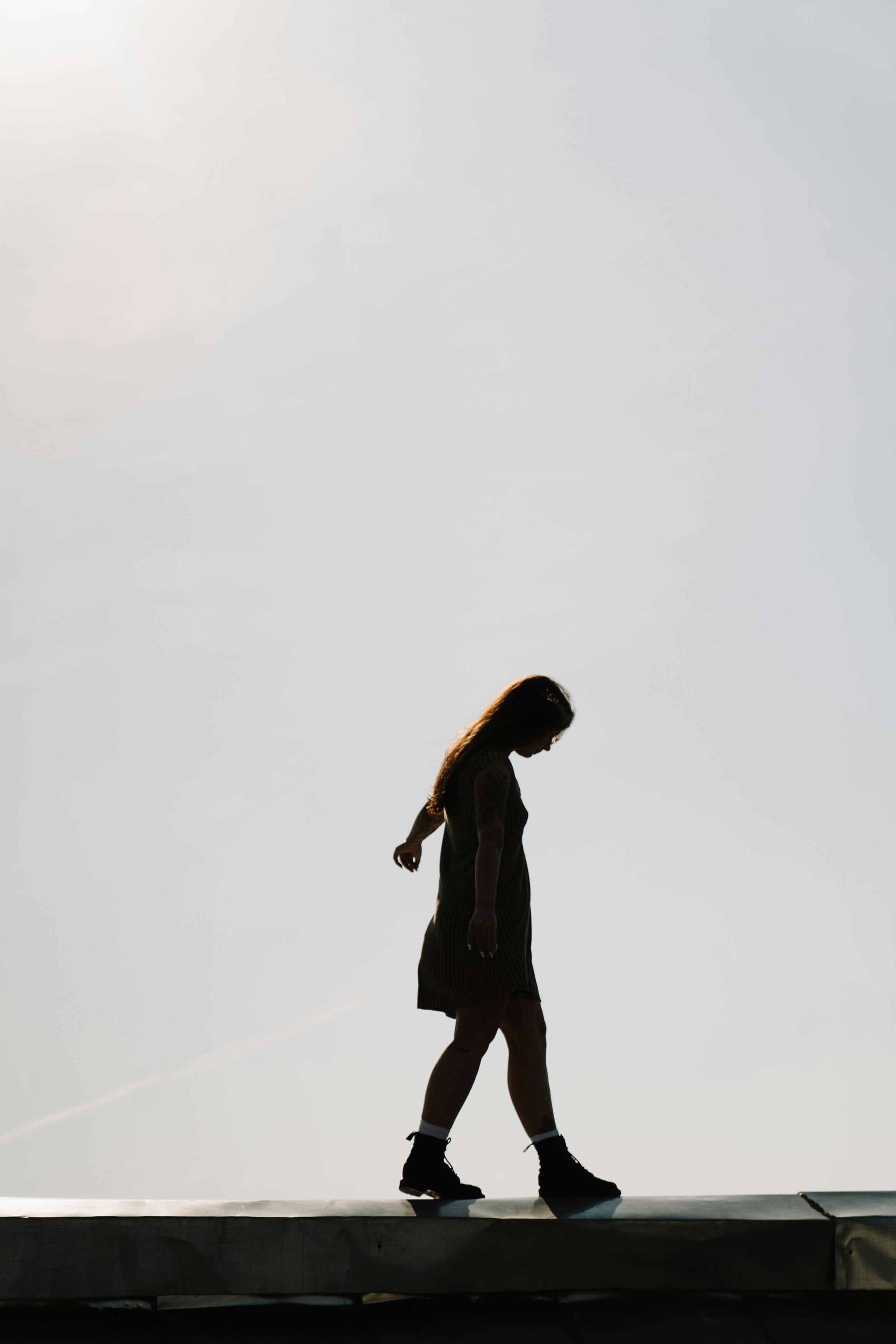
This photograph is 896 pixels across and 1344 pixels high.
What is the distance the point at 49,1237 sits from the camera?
296 cm

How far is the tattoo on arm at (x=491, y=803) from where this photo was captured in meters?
4.22

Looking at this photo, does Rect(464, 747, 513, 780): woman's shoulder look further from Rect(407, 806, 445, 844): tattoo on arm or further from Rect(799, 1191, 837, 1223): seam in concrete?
Rect(799, 1191, 837, 1223): seam in concrete

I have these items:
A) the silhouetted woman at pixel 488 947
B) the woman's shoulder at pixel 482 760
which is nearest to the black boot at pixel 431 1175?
the silhouetted woman at pixel 488 947

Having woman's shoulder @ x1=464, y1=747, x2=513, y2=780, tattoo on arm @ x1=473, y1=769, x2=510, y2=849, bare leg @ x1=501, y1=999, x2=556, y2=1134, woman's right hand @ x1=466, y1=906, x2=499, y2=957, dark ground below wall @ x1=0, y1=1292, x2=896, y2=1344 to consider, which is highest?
woman's shoulder @ x1=464, y1=747, x2=513, y2=780

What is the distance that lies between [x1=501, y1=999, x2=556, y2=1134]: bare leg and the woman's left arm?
2.74 ft

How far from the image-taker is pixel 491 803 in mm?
4293

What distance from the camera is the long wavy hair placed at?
450cm

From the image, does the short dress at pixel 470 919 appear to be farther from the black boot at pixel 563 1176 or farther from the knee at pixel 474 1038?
the black boot at pixel 563 1176

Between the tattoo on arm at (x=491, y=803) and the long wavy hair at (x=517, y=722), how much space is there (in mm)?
164

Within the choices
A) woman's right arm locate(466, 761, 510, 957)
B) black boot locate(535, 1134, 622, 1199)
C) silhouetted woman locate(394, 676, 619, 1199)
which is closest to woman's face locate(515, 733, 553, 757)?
silhouetted woman locate(394, 676, 619, 1199)

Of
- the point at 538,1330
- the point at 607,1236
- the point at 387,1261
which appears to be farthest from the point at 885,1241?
the point at 387,1261

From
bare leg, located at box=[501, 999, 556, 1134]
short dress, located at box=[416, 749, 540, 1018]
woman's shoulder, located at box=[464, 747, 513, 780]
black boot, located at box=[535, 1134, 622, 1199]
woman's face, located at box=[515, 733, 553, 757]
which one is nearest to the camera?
black boot, located at box=[535, 1134, 622, 1199]

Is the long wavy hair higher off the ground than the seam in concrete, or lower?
higher

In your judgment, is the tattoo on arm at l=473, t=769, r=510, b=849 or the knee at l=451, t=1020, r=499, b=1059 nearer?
the knee at l=451, t=1020, r=499, b=1059
